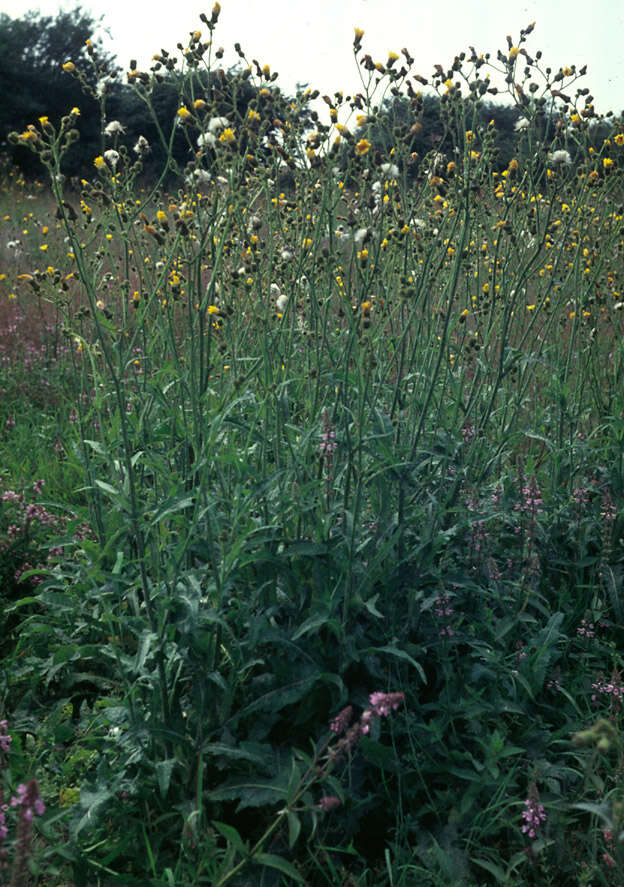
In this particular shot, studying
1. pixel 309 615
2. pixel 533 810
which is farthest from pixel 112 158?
pixel 533 810

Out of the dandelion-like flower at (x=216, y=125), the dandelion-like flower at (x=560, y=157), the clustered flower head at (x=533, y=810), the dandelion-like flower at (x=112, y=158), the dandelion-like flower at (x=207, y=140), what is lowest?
the clustered flower head at (x=533, y=810)

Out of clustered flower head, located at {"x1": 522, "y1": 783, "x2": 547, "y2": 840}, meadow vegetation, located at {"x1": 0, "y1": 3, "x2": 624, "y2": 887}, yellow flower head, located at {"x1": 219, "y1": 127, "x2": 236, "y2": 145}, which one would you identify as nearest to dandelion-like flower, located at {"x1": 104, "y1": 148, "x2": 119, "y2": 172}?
meadow vegetation, located at {"x1": 0, "y1": 3, "x2": 624, "y2": 887}

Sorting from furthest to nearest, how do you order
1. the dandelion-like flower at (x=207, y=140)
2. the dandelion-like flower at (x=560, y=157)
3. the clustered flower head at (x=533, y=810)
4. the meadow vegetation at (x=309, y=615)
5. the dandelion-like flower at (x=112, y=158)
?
the dandelion-like flower at (x=560, y=157) → the dandelion-like flower at (x=112, y=158) → the dandelion-like flower at (x=207, y=140) → the meadow vegetation at (x=309, y=615) → the clustered flower head at (x=533, y=810)

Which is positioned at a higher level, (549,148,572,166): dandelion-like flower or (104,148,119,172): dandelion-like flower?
(549,148,572,166): dandelion-like flower

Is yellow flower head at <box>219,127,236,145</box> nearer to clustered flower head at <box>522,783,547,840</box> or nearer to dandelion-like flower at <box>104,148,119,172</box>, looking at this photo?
dandelion-like flower at <box>104,148,119,172</box>

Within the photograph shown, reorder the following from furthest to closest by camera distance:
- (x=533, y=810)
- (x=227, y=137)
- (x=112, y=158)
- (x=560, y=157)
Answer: (x=560, y=157), (x=112, y=158), (x=227, y=137), (x=533, y=810)

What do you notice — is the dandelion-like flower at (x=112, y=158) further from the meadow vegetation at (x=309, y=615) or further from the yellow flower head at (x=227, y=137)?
the yellow flower head at (x=227, y=137)

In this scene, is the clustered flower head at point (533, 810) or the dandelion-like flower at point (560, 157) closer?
the clustered flower head at point (533, 810)

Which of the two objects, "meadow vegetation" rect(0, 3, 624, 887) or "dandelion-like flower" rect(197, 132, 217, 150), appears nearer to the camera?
"meadow vegetation" rect(0, 3, 624, 887)

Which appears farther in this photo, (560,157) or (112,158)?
(560,157)

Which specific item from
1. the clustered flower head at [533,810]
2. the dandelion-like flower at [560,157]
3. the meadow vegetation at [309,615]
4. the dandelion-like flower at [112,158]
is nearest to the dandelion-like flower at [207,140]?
the meadow vegetation at [309,615]

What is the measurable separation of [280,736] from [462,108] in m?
2.14

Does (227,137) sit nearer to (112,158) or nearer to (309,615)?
(112,158)

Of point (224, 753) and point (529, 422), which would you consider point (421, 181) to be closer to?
point (529, 422)
